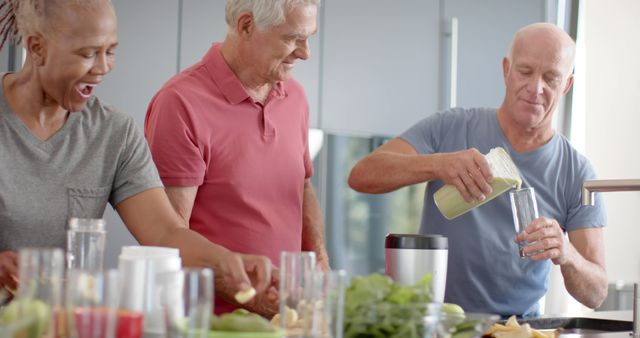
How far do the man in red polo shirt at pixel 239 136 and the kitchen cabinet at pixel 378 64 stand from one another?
4.55 ft

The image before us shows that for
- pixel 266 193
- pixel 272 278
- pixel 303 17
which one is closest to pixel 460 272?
pixel 266 193

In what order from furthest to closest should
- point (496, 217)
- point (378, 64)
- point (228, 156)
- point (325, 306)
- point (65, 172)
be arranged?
point (378, 64)
point (496, 217)
point (228, 156)
point (65, 172)
point (325, 306)

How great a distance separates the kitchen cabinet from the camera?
390 cm

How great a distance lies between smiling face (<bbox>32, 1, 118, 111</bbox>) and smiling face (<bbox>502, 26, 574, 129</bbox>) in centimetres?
117

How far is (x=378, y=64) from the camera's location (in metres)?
4.03

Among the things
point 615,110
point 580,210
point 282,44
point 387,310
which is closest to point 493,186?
point 580,210

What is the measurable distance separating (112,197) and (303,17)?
62 cm

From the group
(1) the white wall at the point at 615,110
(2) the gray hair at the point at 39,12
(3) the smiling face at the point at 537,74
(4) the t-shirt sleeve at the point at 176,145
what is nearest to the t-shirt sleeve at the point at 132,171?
(4) the t-shirt sleeve at the point at 176,145

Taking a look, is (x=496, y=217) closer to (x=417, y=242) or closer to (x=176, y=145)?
(x=417, y=242)

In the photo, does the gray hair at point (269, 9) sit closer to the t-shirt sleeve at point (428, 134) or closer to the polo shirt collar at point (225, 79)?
the polo shirt collar at point (225, 79)

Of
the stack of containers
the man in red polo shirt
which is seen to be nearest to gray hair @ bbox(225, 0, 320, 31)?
the man in red polo shirt

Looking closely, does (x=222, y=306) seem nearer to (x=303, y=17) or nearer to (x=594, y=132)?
(x=303, y=17)

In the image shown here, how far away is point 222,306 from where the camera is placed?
7.70ft

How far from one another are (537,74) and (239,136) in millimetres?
808
